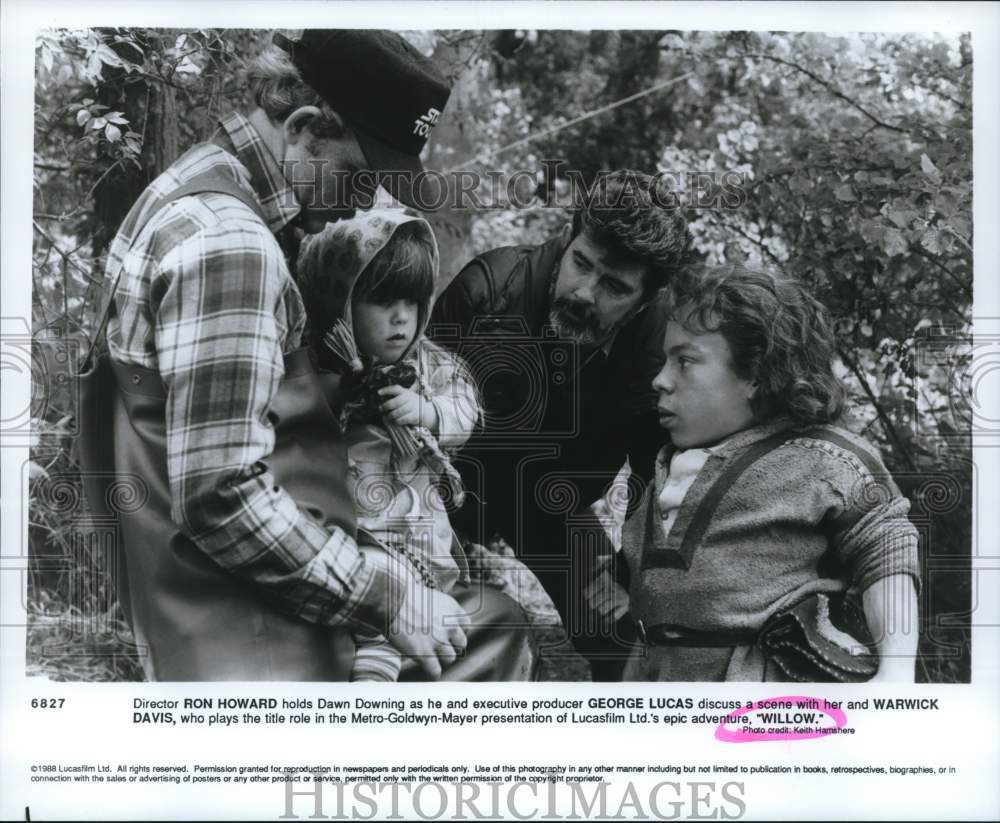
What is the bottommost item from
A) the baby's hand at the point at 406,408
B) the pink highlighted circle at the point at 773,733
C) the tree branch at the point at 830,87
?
the pink highlighted circle at the point at 773,733

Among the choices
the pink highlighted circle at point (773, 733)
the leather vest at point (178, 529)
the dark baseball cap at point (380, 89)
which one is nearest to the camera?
the leather vest at point (178, 529)

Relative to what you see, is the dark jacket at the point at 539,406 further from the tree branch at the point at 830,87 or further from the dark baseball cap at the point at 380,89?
the tree branch at the point at 830,87

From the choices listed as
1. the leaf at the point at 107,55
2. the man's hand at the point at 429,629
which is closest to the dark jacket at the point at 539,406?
the man's hand at the point at 429,629

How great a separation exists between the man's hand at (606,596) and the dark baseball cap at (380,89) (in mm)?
1600

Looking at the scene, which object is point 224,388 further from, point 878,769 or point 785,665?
point 878,769

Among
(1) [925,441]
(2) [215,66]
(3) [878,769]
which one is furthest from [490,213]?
(3) [878,769]

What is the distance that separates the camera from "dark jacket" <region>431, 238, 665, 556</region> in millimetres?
4949

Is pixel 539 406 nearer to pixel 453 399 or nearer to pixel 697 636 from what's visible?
pixel 453 399

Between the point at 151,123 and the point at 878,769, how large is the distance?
371 cm

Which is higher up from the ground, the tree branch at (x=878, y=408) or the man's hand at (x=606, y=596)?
the tree branch at (x=878, y=408)

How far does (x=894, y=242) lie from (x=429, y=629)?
2.35m

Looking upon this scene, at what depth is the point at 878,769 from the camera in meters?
4.97

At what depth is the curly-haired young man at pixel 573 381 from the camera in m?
4.95

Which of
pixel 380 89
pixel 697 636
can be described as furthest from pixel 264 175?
pixel 697 636
